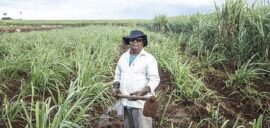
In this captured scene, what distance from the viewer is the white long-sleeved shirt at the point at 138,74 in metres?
4.49

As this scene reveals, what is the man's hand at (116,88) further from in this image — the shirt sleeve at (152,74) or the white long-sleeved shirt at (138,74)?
the shirt sleeve at (152,74)

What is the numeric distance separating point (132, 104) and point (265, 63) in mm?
4168

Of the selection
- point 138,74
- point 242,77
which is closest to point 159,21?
point 242,77

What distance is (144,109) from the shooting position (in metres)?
4.18

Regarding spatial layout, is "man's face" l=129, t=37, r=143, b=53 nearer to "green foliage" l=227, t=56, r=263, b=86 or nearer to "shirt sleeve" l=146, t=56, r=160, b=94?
"shirt sleeve" l=146, t=56, r=160, b=94

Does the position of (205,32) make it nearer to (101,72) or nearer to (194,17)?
(101,72)

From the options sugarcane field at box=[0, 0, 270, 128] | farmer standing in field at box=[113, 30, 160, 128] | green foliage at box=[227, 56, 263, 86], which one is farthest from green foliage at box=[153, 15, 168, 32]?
farmer standing in field at box=[113, 30, 160, 128]

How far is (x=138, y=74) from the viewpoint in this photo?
455 centimetres

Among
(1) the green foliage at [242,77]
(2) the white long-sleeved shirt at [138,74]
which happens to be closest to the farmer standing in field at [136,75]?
(2) the white long-sleeved shirt at [138,74]

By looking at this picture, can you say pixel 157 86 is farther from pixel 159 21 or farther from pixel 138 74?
pixel 159 21

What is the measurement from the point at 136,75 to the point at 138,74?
0.02 meters

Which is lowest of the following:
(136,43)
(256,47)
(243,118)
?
(243,118)

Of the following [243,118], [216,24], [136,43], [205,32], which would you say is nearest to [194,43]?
[205,32]

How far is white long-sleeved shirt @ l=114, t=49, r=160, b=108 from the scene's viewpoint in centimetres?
449
